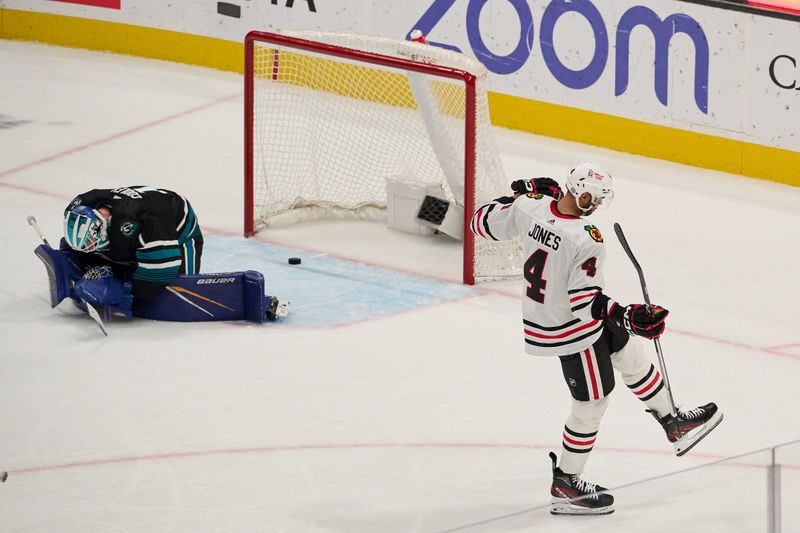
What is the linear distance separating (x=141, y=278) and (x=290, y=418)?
1080mm

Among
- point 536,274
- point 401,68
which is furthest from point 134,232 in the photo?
point 536,274

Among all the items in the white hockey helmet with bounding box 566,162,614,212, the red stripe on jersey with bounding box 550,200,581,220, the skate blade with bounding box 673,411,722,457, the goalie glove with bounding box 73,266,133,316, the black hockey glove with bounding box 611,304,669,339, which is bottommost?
the goalie glove with bounding box 73,266,133,316

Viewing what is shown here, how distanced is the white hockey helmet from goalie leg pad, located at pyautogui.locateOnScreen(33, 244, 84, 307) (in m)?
2.59

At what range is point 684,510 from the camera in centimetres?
386

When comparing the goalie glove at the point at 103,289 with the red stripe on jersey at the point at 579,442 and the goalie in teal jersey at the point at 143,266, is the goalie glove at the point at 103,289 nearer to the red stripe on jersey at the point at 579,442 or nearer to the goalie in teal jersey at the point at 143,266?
the goalie in teal jersey at the point at 143,266

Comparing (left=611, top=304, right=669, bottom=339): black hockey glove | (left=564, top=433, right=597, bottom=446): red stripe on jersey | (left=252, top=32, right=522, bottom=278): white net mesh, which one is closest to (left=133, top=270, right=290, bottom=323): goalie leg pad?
(left=252, top=32, right=522, bottom=278): white net mesh

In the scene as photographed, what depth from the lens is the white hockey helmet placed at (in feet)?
15.8

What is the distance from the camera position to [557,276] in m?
4.86

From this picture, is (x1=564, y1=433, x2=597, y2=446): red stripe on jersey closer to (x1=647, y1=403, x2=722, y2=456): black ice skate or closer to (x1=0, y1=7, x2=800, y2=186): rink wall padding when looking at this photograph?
(x1=647, y1=403, x2=722, y2=456): black ice skate

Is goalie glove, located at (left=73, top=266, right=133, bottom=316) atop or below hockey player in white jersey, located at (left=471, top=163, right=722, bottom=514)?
below

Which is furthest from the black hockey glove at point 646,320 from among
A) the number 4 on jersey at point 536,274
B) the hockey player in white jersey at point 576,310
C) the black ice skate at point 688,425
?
the black ice skate at point 688,425

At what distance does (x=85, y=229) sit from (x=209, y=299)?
0.63m

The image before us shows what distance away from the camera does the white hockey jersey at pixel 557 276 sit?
4.80 meters

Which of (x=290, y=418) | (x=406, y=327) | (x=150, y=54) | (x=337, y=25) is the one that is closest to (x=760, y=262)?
(x=406, y=327)
